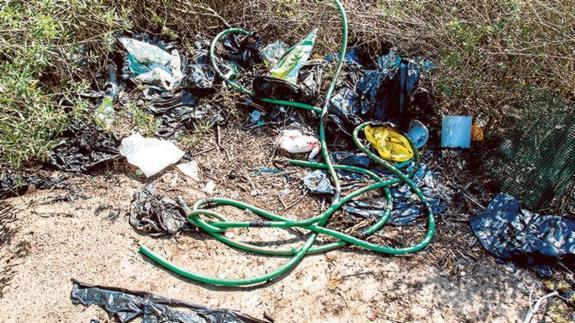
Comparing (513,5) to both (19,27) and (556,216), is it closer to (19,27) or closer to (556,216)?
(556,216)

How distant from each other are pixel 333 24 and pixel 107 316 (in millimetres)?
3288

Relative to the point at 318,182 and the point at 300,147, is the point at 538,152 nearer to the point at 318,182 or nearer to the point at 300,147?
the point at 318,182

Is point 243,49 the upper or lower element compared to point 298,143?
upper

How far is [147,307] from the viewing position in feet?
8.38

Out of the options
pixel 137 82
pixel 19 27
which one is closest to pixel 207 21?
pixel 137 82

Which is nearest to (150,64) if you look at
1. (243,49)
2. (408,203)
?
(243,49)

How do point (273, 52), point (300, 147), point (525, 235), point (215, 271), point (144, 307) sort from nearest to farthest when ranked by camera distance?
point (144, 307)
point (215, 271)
point (525, 235)
point (300, 147)
point (273, 52)

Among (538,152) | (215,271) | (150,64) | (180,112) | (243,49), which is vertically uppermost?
(538,152)

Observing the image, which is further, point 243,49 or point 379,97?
point 243,49

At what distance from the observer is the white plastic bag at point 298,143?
3.79m

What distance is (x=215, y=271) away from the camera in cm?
291

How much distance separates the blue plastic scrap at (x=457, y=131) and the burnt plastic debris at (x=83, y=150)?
264cm

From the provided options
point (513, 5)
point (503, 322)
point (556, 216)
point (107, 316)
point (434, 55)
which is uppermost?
point (513, 5)

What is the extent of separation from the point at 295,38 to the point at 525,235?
269cm
